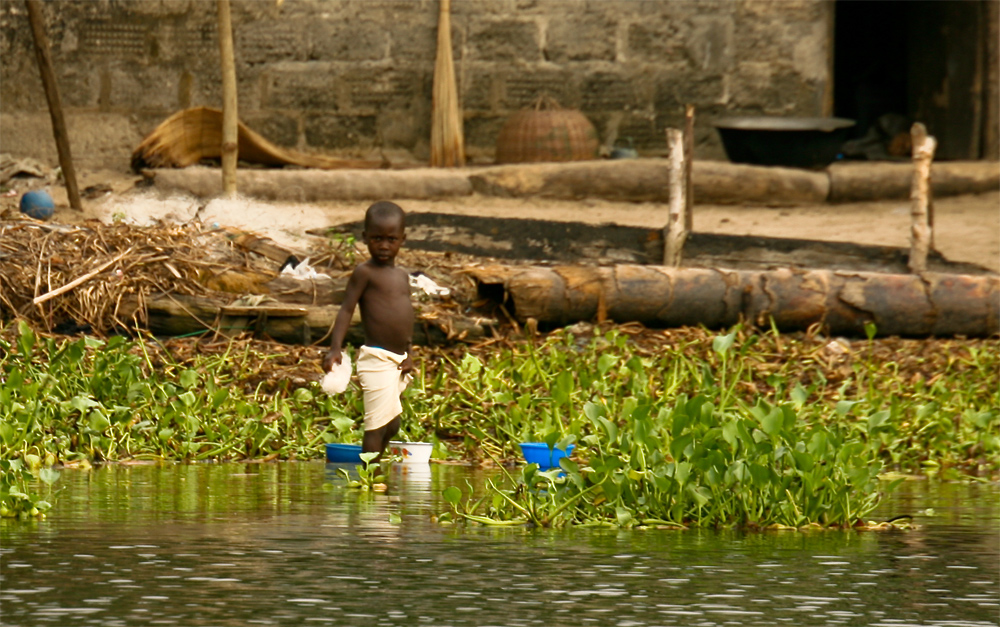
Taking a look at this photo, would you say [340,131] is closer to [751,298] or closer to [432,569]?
[751,298]

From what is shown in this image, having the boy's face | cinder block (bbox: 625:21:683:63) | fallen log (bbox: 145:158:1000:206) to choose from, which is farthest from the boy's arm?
cinder block (bbox: 625:21:683:63)

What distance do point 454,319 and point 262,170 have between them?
16.4ft

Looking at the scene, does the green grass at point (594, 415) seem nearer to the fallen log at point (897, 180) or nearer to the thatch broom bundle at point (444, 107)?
the fallen log at point (897, 180)

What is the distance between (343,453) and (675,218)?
489 cm

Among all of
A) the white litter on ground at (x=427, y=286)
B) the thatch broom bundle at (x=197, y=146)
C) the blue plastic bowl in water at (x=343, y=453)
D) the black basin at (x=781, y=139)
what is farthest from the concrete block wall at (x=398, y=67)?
the blue plastic bowl in water at (x=343, y=453)

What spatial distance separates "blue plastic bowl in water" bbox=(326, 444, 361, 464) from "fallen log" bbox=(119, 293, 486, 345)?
1900 mm

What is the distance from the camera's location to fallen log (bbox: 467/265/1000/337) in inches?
337

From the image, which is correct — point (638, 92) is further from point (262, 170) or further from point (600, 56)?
point (262, 170)

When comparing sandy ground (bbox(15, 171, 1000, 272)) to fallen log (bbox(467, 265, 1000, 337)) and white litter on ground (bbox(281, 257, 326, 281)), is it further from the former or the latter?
fallen log (bbox(467, 265, 1000, 337))

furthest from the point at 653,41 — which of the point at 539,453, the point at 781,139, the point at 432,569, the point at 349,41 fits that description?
the point at 432,569

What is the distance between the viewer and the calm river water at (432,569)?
3.20 meters

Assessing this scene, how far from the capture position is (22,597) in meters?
3.25

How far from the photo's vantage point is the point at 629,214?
497 inches

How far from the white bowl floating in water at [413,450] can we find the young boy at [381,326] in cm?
7
